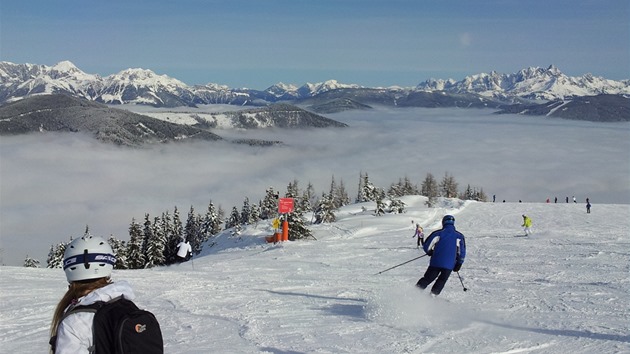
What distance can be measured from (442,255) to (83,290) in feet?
27.1

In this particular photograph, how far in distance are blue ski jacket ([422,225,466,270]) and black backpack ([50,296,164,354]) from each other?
322 inches

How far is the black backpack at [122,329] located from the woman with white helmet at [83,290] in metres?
0.04

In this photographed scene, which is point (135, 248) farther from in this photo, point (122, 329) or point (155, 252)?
point (122, 329)

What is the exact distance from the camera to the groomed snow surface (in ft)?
27.5

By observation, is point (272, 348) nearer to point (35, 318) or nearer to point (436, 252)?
point (436, 252)

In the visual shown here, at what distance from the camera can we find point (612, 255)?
19328mm

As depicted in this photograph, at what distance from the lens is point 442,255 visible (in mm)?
10617

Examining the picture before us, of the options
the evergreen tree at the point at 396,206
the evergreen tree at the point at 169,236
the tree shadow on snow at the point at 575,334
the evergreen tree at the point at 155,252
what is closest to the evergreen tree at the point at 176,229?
the evergreen tree at the point at 169,236

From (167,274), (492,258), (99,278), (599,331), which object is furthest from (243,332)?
(492,258)

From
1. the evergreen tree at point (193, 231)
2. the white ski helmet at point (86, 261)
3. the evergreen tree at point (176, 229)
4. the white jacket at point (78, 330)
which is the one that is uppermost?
the white ski helmet at point (86, 261)

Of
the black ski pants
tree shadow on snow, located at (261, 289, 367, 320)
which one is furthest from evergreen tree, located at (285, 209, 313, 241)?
the black ski pants

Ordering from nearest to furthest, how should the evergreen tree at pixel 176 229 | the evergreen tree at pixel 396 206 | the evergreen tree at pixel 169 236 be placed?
the evergreen tree at pixel 396 206 < the evergreen tree at pixel 169 236 < the evergreen tree at pixel 176 229

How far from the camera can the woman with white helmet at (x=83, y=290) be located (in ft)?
9.93

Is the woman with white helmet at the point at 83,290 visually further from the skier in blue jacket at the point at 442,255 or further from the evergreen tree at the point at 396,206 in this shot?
the evergreen tree at the point at 396,206
